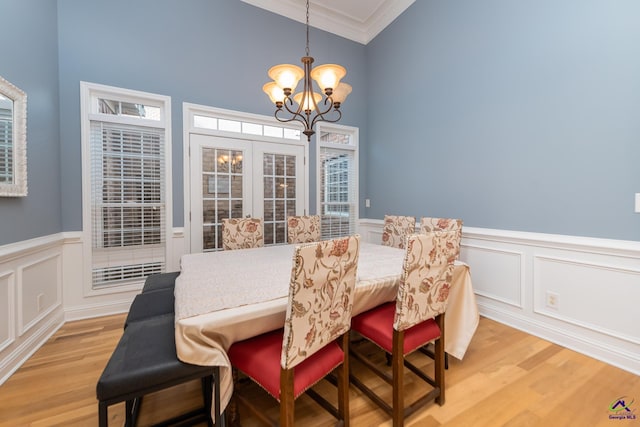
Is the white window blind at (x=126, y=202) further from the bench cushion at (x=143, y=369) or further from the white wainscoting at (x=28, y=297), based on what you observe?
the bench cushion at (x=143, y=369)

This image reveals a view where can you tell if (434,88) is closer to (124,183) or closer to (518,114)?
(518,114)

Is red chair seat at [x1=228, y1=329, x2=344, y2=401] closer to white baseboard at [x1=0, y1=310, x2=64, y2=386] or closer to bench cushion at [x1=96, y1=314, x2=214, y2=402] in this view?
bench cushion at [x1=96, y1=314, x2=214, y2=402]

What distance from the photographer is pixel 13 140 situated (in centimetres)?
194

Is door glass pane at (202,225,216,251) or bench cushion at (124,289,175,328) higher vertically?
door glass pane at (202,225,216,251)

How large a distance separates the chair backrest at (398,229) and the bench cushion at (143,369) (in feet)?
7.52

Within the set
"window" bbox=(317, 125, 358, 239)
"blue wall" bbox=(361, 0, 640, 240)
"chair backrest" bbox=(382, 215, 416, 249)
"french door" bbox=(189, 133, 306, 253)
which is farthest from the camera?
"window" bbox=(317, 125, 358, 239)

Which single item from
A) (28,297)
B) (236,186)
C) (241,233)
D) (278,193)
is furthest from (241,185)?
(28,297)

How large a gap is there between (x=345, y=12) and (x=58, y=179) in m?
4.05

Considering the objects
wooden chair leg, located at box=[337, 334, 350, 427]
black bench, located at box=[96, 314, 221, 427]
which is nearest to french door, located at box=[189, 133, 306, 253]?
black bench, located at box=[96, 314, 221, 427]

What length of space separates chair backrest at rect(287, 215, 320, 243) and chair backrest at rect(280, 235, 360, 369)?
1.81 meters

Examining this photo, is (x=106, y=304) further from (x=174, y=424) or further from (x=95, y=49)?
(x=95, y=49)

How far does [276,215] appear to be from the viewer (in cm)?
372

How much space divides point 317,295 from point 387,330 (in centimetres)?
61

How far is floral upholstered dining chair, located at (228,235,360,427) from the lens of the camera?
1.07 meters
